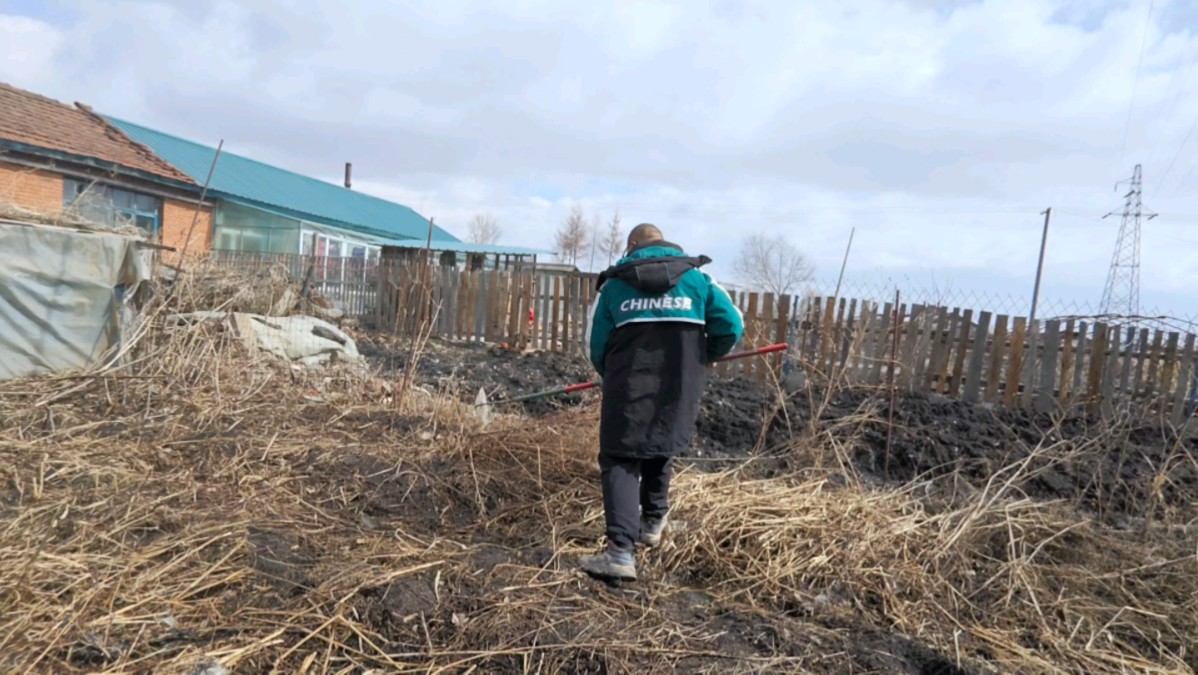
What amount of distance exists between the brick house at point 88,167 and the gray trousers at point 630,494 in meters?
11.1

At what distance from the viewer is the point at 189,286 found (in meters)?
7.25

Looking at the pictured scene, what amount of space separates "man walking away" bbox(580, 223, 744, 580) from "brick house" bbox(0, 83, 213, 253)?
11.1m

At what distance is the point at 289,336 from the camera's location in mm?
7816

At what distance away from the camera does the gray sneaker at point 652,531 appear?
3258 mm

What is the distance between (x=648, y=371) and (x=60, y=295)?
5.27 m

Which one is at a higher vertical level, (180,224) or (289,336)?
(180,224)

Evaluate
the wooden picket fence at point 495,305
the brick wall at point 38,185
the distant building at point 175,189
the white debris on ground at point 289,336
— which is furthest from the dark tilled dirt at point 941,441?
the brick wall at point 38,185

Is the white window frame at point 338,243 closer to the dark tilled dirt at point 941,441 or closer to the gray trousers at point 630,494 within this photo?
the dark tilled dirt at point 941,441

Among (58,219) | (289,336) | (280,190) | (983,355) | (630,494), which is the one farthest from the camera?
(280,190)

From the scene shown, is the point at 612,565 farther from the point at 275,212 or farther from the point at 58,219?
the point at 275,212

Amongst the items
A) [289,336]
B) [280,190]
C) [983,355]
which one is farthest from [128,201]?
[983,355]

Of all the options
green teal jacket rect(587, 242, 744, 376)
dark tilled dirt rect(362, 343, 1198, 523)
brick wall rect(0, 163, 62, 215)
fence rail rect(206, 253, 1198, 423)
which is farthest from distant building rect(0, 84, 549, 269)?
fence rail rect(206, 253, 1198, 423)

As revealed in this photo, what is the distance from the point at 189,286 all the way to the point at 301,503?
4.33m

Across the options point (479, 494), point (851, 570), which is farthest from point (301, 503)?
point (851, 570)
